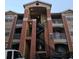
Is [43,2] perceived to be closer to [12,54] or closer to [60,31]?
[60,31]

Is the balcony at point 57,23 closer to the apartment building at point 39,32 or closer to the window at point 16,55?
the apartment building at point 39,32

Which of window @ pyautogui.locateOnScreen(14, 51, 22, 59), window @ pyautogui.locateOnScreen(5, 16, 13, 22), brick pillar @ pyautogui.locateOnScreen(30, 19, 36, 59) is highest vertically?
window @ pyautogui.locateOnScreen(5, 16, 13, 22)

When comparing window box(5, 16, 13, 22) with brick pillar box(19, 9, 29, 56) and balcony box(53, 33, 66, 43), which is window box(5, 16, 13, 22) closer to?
brick pillar box(19, 9, 29, 56)

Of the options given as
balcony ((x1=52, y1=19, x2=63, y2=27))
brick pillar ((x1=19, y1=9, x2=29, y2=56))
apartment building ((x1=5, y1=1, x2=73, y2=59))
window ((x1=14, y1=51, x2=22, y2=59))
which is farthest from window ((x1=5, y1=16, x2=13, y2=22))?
balcony ((x1=52, y1=19, x2=63, y2=27))

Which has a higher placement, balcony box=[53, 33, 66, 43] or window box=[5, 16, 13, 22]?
Answer: window box=[5, 16, 13, 22]

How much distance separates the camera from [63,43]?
204cm

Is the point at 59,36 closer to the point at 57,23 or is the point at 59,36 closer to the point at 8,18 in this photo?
the point at 57,23

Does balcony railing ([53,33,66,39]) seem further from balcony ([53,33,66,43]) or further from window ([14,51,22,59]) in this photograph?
window ([14,51,22,59])

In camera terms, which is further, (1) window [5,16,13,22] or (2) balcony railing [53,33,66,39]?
(2) balcony railing [53,33,66,39]

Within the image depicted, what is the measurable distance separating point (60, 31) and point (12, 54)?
2.10 ft

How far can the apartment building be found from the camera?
201 centimetres

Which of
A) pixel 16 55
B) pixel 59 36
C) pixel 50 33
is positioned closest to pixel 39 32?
pixel 50 33
